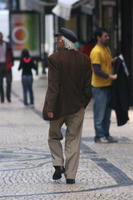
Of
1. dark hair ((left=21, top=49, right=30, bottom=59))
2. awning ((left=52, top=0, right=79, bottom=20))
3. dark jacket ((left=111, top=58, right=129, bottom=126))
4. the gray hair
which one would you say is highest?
the gray hair

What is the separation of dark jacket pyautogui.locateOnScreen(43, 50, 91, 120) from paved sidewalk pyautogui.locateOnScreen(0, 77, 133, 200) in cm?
81

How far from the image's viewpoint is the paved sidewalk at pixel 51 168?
23.6ft

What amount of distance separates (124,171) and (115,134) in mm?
3809

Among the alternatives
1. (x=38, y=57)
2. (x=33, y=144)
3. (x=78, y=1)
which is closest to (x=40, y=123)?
(x=33, y=144)

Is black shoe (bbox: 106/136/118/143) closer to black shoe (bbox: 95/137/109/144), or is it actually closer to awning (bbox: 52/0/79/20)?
black shoe (bbox: 95/137/109/144)

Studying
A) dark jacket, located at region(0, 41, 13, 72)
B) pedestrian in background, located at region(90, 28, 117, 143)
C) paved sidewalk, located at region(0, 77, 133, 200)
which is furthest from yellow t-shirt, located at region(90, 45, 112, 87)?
dark jacket, located at region(0, 41, 13, 72)

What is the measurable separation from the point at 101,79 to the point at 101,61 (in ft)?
0.95

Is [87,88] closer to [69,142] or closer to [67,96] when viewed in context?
[67,96]

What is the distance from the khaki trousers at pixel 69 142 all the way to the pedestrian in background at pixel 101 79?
10.2 ft

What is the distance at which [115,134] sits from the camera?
40.2 ft

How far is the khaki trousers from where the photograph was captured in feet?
25.2

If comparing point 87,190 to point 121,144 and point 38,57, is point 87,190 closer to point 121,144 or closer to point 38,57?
point 121,144

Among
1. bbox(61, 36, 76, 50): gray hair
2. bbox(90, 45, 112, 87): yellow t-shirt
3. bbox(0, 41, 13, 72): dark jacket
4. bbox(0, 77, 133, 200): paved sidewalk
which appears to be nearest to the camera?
bbox(0, 77, 133, 200): paved sidewalk

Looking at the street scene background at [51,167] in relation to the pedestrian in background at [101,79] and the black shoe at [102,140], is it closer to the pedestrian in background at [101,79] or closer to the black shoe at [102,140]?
the black shoe at [102,140]
